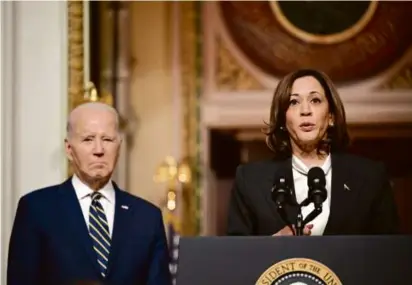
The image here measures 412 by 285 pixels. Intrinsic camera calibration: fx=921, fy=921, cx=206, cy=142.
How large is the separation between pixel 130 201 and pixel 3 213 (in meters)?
0.68

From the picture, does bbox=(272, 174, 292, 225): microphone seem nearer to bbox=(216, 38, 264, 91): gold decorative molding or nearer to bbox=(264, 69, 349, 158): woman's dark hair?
bbox=(264, 69, 349, 158): woman's dark hair

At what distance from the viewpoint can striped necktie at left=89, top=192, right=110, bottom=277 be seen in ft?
7.80

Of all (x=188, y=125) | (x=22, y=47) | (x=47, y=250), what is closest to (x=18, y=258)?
(x=47, y=250)

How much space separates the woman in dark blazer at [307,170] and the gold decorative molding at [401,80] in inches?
112

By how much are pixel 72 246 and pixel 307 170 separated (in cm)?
64

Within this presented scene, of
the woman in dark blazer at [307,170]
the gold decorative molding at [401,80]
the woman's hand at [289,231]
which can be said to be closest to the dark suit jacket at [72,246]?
the woman in dark blazer at [307,170]

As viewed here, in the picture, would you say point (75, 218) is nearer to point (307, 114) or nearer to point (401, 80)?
point (307, 114)

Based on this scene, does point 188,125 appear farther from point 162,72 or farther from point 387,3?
point 387,3

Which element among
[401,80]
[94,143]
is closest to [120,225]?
[94,143]

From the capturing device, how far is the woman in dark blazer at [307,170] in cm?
235

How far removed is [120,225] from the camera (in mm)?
2424

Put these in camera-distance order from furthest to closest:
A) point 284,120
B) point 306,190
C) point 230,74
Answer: point 230,74 → point 284,120 → point 306,190

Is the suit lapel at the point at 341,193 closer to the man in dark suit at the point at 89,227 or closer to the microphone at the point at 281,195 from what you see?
the microphone at the point at 281,195

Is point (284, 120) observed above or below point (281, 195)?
above
